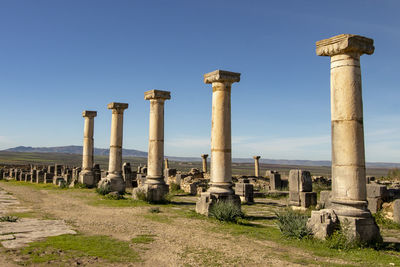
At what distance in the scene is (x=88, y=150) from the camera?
75.3 ft

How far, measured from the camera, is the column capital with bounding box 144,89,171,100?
1614cm

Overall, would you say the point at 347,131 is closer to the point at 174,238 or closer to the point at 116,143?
the point at 174,238

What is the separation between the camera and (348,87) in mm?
8391

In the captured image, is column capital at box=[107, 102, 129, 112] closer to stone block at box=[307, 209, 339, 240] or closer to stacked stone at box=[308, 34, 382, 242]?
stacked stone at box=[308, 34, 382, 242]

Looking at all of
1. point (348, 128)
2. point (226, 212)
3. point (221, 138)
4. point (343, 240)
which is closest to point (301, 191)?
point (221, 138)

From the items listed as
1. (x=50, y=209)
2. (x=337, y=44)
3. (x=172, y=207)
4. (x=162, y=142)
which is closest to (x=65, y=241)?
(x=50, y=209)

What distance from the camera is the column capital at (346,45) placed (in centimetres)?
835

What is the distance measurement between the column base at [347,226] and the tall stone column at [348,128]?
28mm

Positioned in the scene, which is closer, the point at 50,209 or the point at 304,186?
the point at 50,209

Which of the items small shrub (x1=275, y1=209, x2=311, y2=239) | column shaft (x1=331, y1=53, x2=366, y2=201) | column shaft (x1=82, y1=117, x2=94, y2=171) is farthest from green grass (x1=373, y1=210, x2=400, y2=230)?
column shaft (x1=82, y1=117, x2=94, y2=171)

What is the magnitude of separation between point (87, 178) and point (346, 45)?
18.2 m

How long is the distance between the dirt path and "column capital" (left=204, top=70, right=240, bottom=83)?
16.5 feet

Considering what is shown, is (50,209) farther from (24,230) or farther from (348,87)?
(348,87)

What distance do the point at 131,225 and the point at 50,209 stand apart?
461 centimetres
